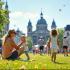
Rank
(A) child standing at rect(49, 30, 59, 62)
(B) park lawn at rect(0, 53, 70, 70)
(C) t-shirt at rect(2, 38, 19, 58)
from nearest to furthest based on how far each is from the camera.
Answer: (B) park lawn at rect(0, 53, 70, 70)
(C) t-shirt at rect(2, 38, 19, 58)
(A) child standing at rect(49, 30, 59, 62)

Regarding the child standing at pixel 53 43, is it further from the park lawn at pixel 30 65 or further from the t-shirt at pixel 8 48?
the park lawn at pixel 30 65

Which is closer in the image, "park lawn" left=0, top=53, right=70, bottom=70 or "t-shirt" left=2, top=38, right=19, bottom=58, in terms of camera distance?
"park lawn" left=0, top=53, right=70, bottom=70

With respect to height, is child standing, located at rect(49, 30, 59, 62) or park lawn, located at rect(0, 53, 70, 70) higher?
child standing, located at rect(49, 30, 59, 62)

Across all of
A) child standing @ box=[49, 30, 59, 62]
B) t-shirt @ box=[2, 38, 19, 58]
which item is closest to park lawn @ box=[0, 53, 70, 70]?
t-shirt @ box=[2, 38, 19, 58]

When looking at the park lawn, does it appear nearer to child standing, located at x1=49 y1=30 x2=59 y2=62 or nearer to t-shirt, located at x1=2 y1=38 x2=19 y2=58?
t-shirt, located at x1=2 y1=38 x2=19 y2=58

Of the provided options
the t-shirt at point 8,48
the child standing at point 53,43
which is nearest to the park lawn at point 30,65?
the t-shirt at point 8,48

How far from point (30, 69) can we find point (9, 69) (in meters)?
0.70

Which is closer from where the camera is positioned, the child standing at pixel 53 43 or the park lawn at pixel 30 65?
the park lawn at pixel 30 65

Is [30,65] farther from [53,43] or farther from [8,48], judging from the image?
[53,43]

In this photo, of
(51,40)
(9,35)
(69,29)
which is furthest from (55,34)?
(69,29)

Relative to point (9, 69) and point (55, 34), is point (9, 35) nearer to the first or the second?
point (55, 34)

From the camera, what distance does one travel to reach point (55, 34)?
20984mm

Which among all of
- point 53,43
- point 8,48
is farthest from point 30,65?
point 53,43

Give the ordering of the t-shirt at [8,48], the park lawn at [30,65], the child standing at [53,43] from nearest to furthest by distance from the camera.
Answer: the park lawn at [30,65], the t-shirt at [8,48], the child standing at [53,43]
